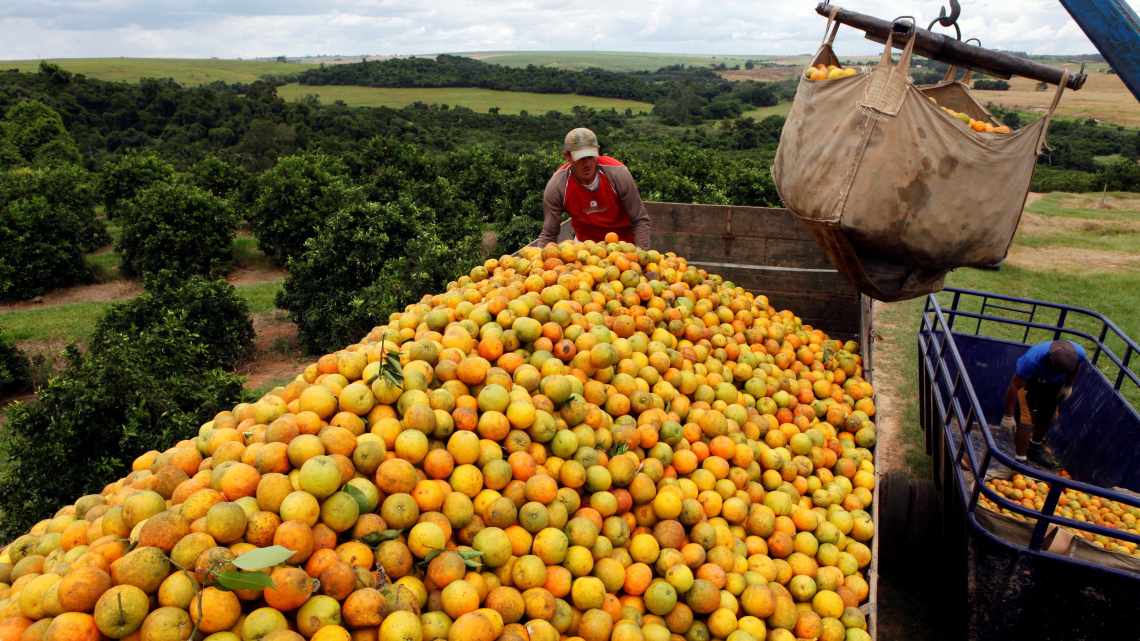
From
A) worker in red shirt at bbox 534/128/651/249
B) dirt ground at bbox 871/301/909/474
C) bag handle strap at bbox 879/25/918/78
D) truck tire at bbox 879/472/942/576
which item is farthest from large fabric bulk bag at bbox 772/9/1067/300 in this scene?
worker in red shirt at bbox 534/128/651/249

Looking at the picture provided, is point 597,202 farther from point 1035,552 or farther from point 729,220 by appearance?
point 1035,552

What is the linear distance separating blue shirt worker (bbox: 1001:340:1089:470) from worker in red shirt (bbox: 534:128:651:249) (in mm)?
3564

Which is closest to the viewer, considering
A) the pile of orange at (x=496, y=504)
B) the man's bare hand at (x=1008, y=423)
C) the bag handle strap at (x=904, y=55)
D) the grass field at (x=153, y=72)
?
the pile of orange at (x=496, y=504)

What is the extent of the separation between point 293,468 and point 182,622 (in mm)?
741

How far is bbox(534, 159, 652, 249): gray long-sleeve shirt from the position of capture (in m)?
6.52

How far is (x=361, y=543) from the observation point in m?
2.62

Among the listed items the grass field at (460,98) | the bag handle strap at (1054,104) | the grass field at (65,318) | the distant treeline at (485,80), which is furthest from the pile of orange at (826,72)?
the distant treeline at (485,80)

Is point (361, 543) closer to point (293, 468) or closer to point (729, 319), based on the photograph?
point (293, 468)

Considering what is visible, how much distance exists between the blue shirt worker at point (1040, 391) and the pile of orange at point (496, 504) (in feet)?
6.22

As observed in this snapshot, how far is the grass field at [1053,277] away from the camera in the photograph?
966 cm

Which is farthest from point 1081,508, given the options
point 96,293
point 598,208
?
point 96,293

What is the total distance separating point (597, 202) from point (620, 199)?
238 mm

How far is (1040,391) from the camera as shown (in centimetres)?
568

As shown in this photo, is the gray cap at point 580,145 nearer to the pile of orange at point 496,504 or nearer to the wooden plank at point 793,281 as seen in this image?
the pile of orange at point 496,504
